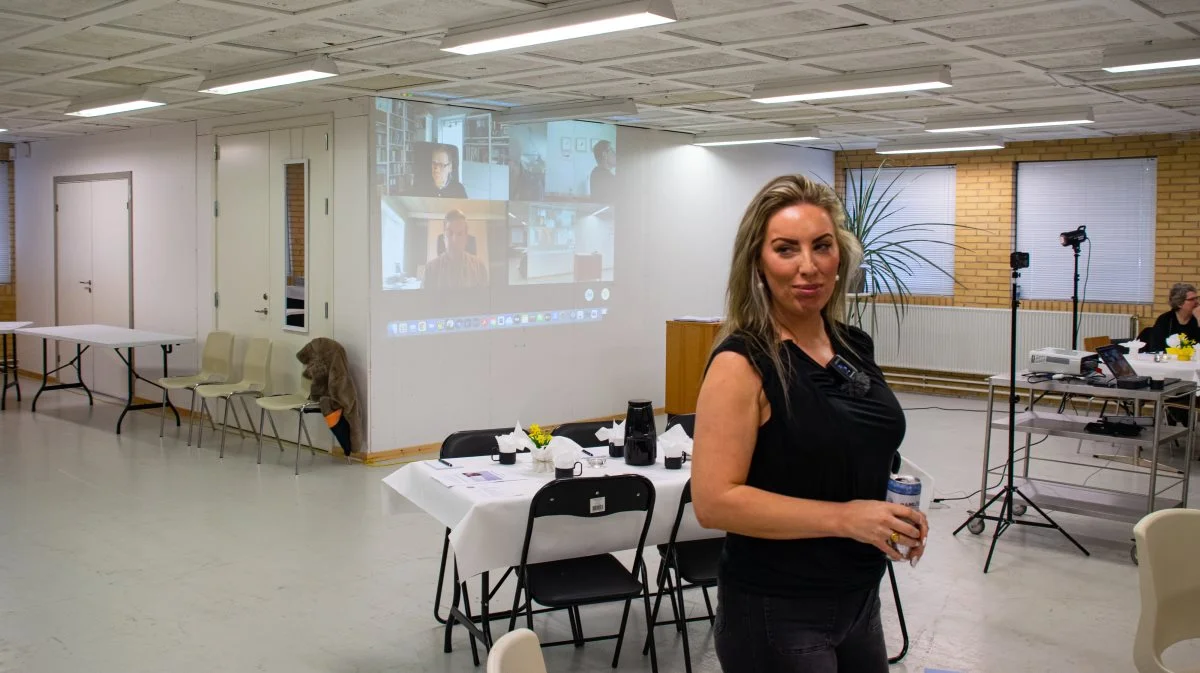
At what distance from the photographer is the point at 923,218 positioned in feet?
38.7

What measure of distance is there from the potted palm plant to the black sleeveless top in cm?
978

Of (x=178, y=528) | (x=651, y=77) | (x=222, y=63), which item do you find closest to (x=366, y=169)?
(x=222, y=63)

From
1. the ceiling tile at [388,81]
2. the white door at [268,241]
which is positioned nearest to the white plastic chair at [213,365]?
the white door at [268,241]

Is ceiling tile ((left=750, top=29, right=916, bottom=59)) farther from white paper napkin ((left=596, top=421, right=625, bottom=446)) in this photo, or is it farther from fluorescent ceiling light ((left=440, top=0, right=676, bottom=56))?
white paper napkin ((left=596, top=421, right=625, bottom=446))

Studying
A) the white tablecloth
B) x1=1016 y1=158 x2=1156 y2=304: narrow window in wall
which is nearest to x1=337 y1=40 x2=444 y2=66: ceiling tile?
the white tablecloth

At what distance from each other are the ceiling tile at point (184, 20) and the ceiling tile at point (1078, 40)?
3.91 meters

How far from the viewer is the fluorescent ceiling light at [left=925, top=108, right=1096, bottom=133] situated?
8.25 m

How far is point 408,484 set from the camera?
4.38 metres

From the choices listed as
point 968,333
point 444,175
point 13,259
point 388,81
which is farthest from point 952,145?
point 13,259

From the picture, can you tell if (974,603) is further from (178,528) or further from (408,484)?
(178,528)

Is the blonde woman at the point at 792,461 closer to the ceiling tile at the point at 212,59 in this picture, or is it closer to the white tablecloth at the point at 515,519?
the white tablecloth at the point at 515,519

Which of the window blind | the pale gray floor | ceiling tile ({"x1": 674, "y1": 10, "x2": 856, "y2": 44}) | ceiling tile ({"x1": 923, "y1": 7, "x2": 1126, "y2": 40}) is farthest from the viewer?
the window blind

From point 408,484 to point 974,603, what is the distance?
2785 mm

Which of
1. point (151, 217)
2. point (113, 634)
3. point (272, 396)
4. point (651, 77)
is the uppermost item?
point (651, 77)
